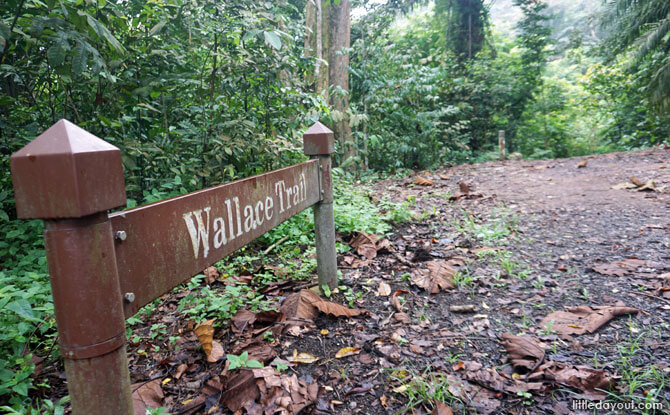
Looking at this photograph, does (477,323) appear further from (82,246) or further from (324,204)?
(82,246)

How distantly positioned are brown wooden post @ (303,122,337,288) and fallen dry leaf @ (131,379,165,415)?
1301mm

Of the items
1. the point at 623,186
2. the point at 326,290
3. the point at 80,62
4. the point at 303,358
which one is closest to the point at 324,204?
the point at 326,290

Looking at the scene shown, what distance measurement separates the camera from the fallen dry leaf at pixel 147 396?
1776 mm

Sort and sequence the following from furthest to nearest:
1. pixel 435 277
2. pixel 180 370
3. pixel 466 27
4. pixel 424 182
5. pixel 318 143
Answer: pixel 466 27 → pixel 424 182 → pixel 435 277 → pixel 318 143 → pixel 180 370

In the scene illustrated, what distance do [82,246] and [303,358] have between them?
153 centimetres

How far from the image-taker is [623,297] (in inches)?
104

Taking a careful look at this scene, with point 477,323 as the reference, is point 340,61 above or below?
above

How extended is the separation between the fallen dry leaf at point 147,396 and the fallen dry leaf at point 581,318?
2.18 meters

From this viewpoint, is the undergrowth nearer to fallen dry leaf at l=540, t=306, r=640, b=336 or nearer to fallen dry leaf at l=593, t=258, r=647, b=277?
fallen dry leaf at l=540, t=306, r=640, b=336

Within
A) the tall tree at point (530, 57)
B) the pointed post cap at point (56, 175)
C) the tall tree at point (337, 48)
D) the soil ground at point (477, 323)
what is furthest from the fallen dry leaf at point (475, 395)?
the tall tree at point (530, 57)

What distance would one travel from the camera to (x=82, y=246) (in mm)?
840

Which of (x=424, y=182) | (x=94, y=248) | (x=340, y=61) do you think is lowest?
(x=424, y=182)

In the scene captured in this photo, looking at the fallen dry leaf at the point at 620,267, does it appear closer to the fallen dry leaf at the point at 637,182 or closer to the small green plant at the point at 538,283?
the small green plant at the point at 538,283

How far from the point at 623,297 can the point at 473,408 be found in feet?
5.37
